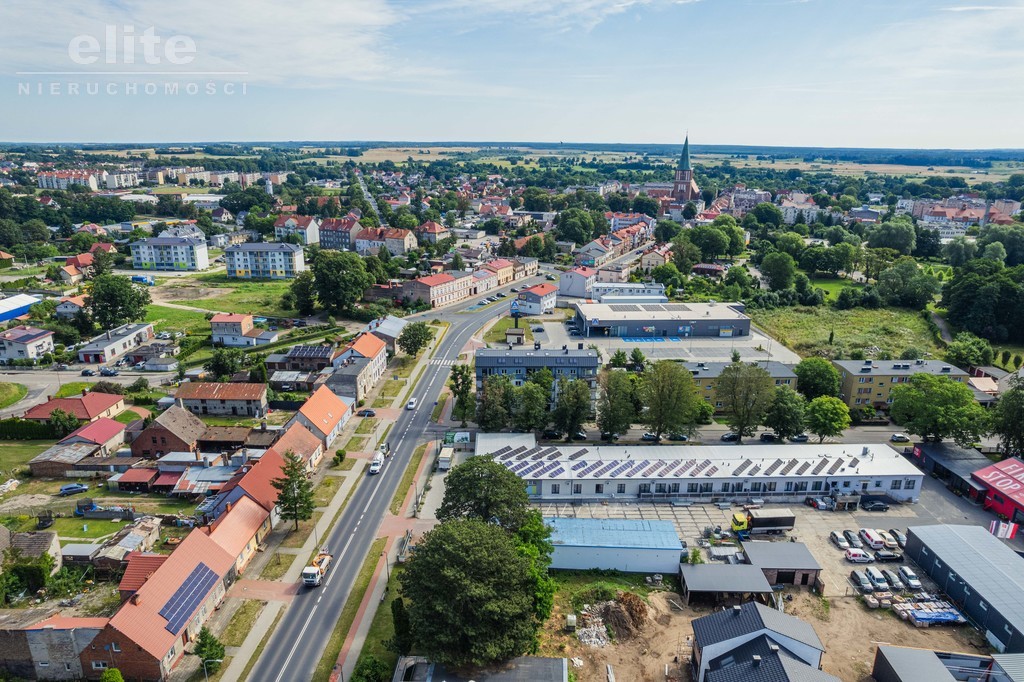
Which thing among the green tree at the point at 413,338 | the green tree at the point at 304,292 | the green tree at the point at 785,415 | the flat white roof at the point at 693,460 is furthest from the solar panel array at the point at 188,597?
the green tree at the point at 304,292

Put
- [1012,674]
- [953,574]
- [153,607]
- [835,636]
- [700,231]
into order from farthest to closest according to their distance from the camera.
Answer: [700,231], [953,574], [835,636], [153,607], [1012,674]

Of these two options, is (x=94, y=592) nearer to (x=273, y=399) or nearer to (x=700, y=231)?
(x=273, y=399)

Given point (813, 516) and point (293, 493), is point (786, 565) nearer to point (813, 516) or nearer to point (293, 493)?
point (813, 516)

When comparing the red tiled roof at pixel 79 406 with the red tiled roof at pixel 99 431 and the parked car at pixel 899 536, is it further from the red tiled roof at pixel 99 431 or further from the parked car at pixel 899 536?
the parked car at pixel 899 536

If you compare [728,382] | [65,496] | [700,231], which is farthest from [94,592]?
[700,231]

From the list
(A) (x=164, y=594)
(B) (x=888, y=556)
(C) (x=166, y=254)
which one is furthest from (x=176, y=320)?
(B) (x=888, y=556)

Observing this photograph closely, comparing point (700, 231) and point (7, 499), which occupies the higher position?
point (700, 231)

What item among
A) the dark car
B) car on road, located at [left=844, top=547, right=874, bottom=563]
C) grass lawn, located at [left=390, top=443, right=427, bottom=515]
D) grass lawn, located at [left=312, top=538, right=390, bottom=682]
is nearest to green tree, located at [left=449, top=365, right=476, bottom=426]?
grass lawn, located at [left=390, top=443, right=427, bottom=515]

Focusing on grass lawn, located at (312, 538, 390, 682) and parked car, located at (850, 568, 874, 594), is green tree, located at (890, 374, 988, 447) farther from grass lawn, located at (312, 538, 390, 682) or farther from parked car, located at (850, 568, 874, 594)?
grass lawn, located at (312, 538, 390, 682)
